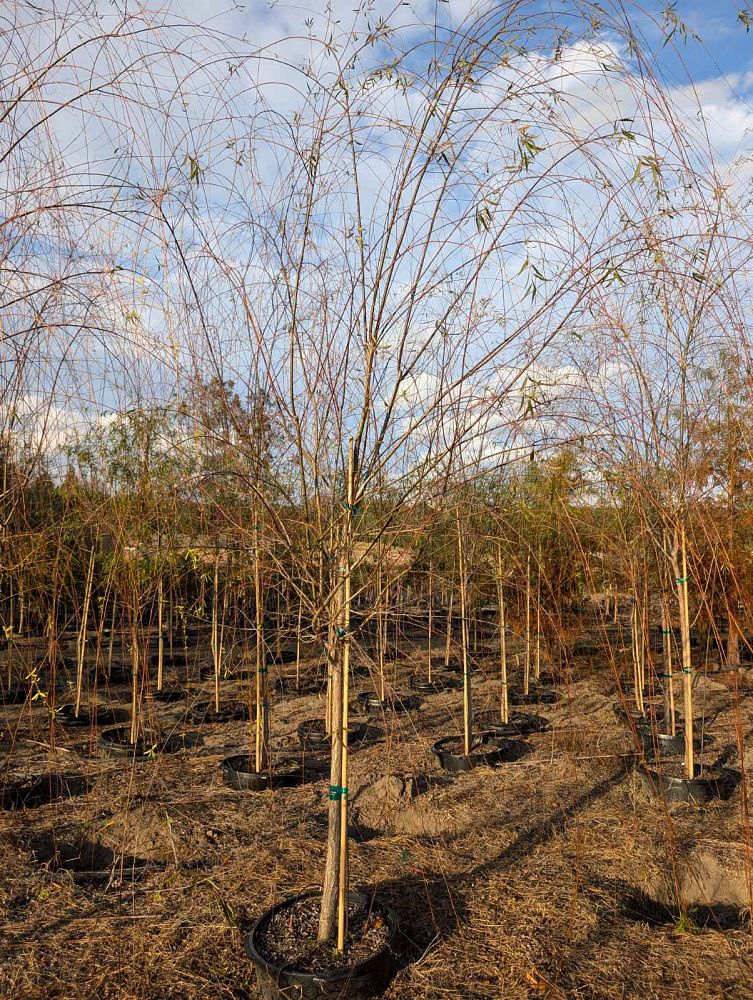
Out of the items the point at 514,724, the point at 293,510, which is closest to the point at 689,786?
the point at 514,724

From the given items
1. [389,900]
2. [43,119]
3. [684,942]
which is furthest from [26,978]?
[43,119]

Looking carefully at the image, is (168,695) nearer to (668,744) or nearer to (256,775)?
(256,775)

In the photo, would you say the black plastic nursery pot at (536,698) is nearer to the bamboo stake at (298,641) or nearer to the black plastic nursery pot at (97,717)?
the bamboo stake at (298,641)

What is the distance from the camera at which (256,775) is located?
4750 mm

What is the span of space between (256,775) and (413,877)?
1508mm

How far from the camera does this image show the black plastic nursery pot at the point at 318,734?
574cm

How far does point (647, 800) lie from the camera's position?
4656 mm

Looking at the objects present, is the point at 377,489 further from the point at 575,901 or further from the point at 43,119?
the point at 575,901

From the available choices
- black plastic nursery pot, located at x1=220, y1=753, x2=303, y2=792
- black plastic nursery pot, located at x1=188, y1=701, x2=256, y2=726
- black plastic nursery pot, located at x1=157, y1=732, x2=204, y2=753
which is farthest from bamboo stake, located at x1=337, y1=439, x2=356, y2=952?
black plastic nursery pot, located at x1=188, y1=701, x2=256, y2=726

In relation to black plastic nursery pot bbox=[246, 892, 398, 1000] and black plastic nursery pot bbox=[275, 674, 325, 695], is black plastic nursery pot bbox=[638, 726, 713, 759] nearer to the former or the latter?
black plastic nursery pot bbox=[275, 674, 325, 695]

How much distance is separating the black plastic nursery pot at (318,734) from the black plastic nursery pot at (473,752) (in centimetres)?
58

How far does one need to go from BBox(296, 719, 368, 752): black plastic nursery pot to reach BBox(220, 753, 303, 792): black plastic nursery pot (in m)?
0.52

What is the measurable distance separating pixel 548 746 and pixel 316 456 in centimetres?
409

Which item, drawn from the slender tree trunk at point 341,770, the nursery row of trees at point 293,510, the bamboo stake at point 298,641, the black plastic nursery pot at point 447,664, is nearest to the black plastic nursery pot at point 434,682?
the black plastic nursery pot at point 447,664
